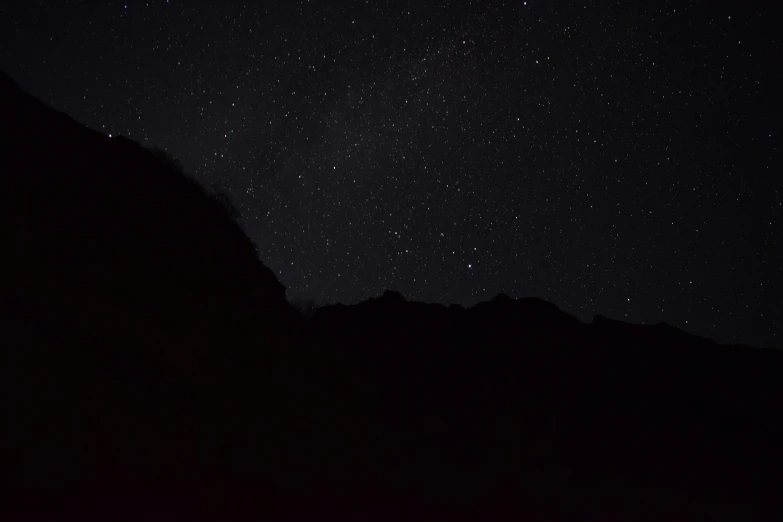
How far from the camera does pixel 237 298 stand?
17.2 m

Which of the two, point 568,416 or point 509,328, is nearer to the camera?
point 568,416

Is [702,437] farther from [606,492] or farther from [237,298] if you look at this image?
[237,298]

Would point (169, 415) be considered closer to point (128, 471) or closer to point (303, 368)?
point (128, 471)

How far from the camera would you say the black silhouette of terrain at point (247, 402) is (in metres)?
10.5

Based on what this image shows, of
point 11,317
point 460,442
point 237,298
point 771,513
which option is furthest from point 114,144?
point 771,513

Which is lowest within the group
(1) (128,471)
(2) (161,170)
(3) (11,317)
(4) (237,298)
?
(1) (128,471)

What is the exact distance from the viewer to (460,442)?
22.7 meters

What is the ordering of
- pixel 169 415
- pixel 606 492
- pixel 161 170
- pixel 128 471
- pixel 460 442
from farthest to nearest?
pixel 460 442 → pixel 606 492 → pixel 161 170 → pixel 169 415 → pixel 128 471

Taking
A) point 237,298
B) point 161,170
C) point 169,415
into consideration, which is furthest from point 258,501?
point 161,170

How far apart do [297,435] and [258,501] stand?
2780 mm

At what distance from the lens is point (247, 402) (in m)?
14.4

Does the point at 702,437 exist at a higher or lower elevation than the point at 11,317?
lower

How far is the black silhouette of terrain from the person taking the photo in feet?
34.3

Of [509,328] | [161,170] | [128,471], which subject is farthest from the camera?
[509,328]
